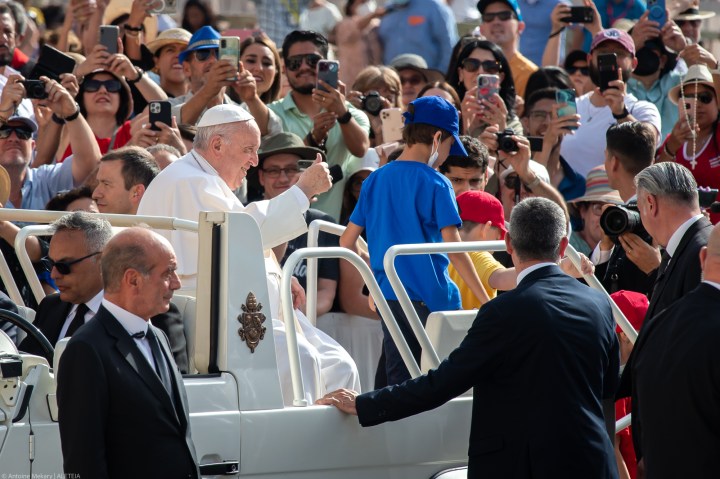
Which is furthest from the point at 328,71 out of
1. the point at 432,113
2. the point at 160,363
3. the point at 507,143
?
the point at 160,363

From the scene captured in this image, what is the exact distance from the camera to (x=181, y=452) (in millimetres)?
4457

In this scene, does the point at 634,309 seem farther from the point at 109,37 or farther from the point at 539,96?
the point at 109,37

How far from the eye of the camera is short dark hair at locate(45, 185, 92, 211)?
25.9 ft

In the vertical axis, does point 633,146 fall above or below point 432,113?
below

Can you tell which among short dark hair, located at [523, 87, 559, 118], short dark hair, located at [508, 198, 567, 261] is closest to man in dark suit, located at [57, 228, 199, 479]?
short dark hair, located at [508, 198, 567, 261]

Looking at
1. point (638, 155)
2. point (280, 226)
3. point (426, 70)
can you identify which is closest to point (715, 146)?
point (638, 155)

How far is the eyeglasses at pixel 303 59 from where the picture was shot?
9.79 metres

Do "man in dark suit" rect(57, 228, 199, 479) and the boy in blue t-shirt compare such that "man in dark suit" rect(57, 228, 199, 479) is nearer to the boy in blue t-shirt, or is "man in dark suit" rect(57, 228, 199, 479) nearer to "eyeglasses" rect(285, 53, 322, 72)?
the boy in blue t-shirt

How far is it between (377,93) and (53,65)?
2.47 metres

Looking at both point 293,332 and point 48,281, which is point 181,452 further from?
point 48,281

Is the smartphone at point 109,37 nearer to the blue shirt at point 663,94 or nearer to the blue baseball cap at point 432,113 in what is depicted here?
the blue baseball cap at point 432,113

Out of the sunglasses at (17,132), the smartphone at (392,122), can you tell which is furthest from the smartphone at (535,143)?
the sunglasses at (17,132)

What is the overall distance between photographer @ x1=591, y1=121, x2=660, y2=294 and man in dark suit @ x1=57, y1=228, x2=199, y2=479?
3080mm

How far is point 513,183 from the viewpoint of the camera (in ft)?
28.9
